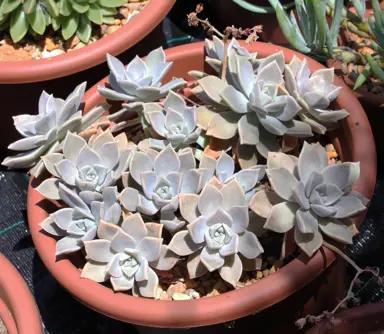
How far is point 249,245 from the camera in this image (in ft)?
2.84

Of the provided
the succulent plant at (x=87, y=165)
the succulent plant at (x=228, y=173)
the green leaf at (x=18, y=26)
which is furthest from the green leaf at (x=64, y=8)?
the succulent plant at (x=228, y=173)

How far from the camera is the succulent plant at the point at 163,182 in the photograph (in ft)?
2.91

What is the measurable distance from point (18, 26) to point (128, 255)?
74cm

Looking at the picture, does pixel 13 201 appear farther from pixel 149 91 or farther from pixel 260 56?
pixel 260 56

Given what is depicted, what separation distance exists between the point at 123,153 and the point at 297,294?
379 mm

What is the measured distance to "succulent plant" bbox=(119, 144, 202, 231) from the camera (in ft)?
2.91

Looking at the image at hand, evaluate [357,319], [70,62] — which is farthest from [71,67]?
[357,319]

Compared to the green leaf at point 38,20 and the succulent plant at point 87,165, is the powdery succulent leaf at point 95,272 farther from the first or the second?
the green leaf at point 38,20

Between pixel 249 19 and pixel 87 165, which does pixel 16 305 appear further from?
pixel 249 19

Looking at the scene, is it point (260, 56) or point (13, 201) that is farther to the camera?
point (13, 201)

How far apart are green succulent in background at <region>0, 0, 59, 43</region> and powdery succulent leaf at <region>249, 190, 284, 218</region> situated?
72 centimetres

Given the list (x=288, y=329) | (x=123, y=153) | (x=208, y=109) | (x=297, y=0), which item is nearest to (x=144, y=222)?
(x=123, y=153)

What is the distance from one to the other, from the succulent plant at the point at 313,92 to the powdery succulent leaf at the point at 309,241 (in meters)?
0.21

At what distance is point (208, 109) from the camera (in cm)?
99
